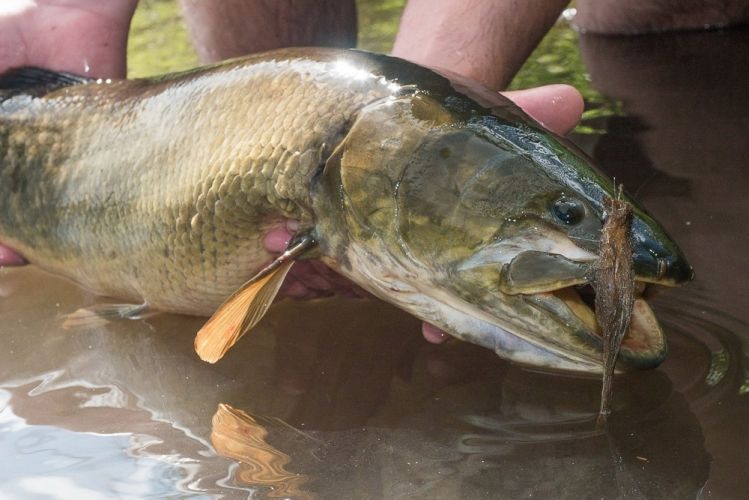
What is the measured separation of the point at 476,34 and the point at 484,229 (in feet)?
4.01

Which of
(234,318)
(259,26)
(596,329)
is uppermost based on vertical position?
(596,329)

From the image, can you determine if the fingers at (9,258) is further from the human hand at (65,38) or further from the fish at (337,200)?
the human hand at (65,38)

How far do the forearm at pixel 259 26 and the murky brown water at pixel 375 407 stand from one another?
1.82 m

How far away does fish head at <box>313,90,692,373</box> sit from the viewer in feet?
5.70

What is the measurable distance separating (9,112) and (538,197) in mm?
1786

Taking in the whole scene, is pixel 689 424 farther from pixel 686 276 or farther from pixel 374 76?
pixel 374 76

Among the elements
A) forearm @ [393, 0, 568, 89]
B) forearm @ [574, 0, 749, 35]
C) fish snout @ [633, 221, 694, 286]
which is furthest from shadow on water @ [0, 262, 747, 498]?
forearm @ [574, 0, 749, 35]

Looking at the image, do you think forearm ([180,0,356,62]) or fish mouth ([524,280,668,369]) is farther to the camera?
forearm ([180,0,356,62])

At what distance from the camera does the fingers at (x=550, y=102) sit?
7.50ft

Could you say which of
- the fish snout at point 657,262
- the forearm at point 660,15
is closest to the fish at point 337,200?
the fish snout at point 657,262

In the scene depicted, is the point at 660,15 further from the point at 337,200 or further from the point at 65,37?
the point at 337,200

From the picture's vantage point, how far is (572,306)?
70.2 inches

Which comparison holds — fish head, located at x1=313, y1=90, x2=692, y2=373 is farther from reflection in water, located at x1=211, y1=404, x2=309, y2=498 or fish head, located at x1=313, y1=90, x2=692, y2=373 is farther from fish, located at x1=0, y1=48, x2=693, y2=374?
reflection in water, located at x1=211, y1=404, x2=309, y2=498

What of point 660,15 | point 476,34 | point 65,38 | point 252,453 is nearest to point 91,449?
point 252,453
